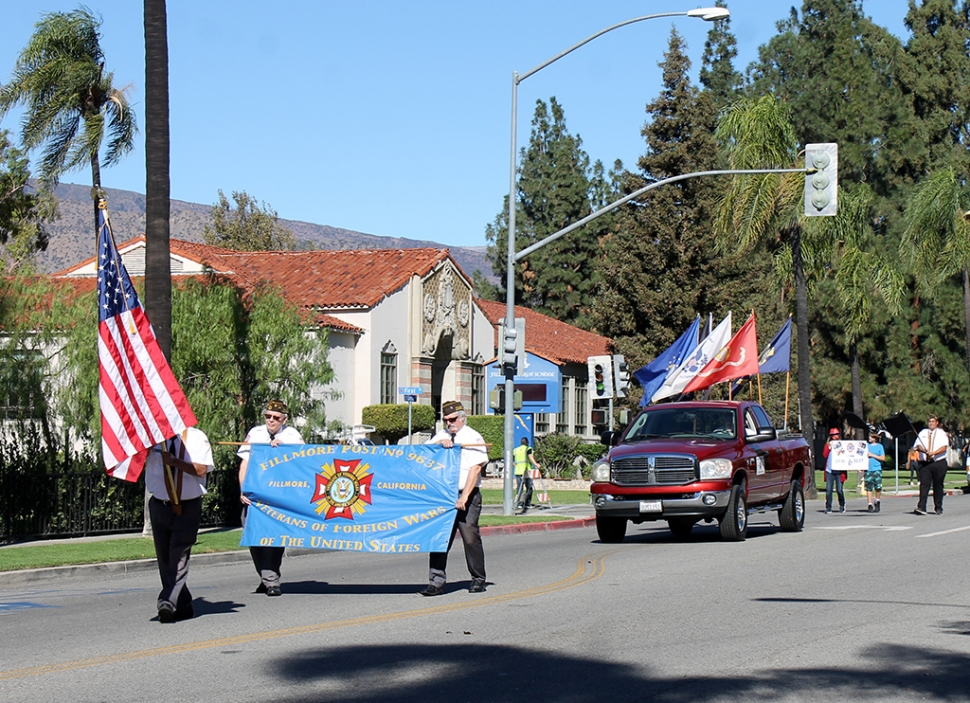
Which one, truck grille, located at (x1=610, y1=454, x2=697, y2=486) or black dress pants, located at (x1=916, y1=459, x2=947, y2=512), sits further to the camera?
black dress pants, located at (x1=916, y1=459, x2=947, y2=512)

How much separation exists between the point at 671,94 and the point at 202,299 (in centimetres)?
3417

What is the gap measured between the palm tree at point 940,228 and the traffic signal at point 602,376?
20.4 metres

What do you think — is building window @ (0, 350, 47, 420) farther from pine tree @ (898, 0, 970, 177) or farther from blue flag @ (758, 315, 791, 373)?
pine tree @ (898, 0, 970, 177)

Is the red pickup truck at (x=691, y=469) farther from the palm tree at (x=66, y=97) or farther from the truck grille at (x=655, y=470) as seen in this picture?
the palm tree at (x=66, y=97)

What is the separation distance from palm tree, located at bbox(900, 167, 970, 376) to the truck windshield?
91.2ft

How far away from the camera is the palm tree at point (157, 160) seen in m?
20.5

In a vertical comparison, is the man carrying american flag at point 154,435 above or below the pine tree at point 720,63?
below

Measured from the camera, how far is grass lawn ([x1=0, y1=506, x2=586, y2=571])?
16.9 m

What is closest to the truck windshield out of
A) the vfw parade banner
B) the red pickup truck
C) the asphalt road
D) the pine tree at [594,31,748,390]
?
the red pickup truck

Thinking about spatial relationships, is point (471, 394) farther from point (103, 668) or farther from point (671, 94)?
point (103, 668)

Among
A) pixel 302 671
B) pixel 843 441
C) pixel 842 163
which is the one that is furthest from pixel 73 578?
pixel 842 163

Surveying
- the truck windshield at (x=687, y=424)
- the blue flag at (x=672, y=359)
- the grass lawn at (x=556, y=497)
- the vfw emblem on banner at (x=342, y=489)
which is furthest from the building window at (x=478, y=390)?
the vfw emblem on banner at (x=342, y=489)

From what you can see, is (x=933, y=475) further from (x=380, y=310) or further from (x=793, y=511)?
(x=380, y=310)

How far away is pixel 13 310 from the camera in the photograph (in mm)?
22344
